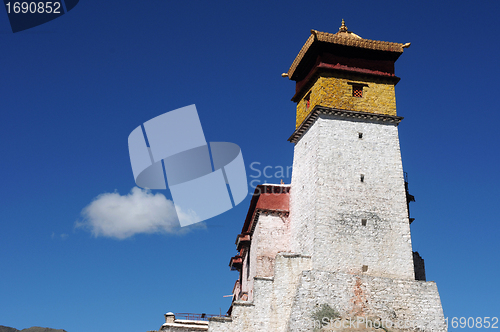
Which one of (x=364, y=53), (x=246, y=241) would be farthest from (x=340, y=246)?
(x=364, y=53)

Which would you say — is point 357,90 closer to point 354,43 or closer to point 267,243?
point 354,43

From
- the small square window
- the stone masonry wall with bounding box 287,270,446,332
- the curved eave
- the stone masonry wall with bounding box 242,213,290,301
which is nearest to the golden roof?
the curved eave

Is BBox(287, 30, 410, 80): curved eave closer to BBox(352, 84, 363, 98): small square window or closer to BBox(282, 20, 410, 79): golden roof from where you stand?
BBox(282, 20, 410, 79): golden roof

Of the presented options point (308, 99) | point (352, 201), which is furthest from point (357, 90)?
point (352, 201)

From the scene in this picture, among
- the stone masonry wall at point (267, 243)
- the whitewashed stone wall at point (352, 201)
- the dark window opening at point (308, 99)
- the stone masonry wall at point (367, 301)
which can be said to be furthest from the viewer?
the dark window opening at point (308, 99)

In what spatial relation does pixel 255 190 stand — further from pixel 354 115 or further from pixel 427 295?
pixel 427 295

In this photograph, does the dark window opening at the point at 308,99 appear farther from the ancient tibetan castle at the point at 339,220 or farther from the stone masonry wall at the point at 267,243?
the stone masonry wall at the point at 267,243

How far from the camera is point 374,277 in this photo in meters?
23.1

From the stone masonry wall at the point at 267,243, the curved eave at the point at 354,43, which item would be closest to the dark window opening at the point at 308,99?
the curved eave at the point at 354,43

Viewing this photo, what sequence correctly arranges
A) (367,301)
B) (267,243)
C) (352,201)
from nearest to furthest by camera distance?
(367,301)
(352,201)
(267,243)

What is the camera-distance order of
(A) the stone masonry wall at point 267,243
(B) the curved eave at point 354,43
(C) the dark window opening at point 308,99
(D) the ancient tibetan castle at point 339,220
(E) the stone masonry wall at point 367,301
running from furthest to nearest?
1. (C) the dark window opening at point 308,99
2. (B) the curved eave at point 354,43
3. (A) the stone masonry wall at point 267,243
4. (D) the ancient tibetan castle at point 339,220
5. (E) the stone masonry wall at point 367,301

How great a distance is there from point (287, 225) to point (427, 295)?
8376 mm

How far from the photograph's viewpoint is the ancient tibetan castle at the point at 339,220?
22500 millimetres

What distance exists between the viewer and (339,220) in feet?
79.6
